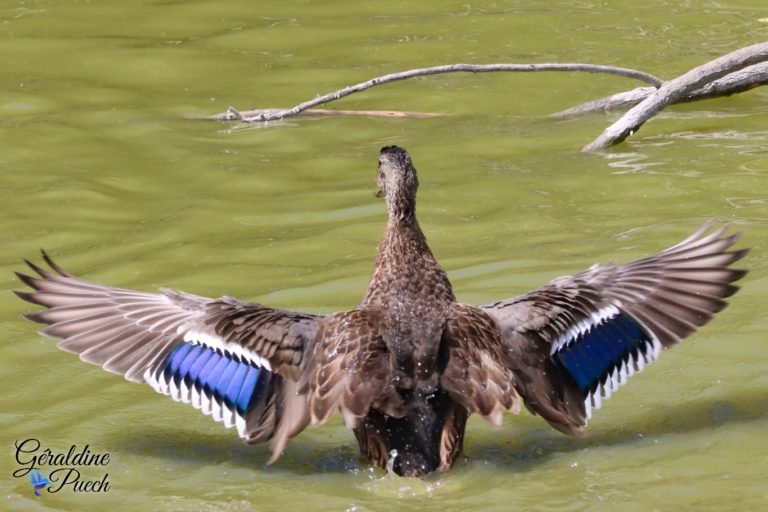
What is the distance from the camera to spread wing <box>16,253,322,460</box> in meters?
5.47

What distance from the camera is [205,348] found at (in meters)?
5.60

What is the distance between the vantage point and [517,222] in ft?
26.2

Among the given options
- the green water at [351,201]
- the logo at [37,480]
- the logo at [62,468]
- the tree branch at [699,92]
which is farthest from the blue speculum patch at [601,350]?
the tree branch at [699,92]

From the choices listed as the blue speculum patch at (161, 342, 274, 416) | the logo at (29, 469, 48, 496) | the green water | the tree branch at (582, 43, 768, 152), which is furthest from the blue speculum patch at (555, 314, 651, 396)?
the tree branch at (582, 43, 768, 152)

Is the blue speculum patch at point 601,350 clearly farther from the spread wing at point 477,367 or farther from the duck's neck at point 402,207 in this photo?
the duck's neck at point 402,207

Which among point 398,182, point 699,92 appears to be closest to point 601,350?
point 398,182

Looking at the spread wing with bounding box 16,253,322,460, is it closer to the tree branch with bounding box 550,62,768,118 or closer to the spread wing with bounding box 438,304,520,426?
the spread wing with bounding box 438,304,520,426

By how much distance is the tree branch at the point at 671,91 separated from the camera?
899 centimetres

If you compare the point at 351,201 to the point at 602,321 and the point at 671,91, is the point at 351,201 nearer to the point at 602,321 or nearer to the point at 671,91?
the point at 671,91

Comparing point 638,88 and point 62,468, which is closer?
point 62,468

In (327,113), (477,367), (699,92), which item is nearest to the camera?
(477,367)

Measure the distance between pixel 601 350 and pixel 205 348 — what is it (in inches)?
62.3

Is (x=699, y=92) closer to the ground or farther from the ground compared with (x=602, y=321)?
farther from the ground

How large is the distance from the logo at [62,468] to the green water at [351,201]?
1.6 inches
